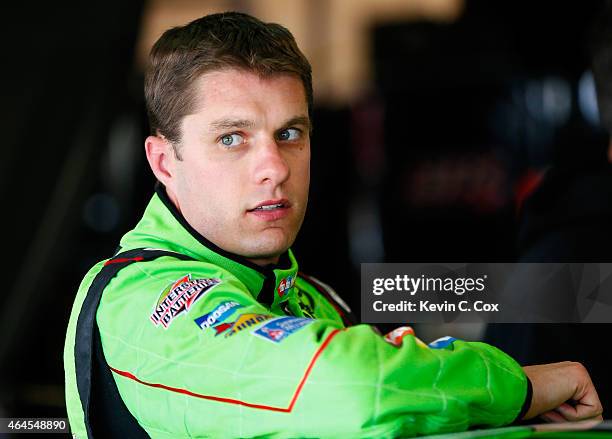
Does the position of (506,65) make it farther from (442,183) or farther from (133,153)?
(133,153)

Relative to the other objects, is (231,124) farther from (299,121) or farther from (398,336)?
(398,336)

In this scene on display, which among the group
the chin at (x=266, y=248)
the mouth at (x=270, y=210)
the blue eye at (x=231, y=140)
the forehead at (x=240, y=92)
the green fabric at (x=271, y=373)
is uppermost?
the forehead at (x=240, y=92)

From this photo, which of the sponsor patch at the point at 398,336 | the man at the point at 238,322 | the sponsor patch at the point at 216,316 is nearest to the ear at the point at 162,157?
the man at the point at 238,322

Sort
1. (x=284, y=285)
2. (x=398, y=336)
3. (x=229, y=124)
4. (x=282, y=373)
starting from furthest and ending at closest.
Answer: (x=284, y=285) < (x=229, y=124) < (x=398, y=336) < (x=282, y=373)

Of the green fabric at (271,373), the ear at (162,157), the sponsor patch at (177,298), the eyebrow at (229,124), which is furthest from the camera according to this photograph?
the ear at (162,157)

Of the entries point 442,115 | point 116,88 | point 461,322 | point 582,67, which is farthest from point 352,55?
point 461,322

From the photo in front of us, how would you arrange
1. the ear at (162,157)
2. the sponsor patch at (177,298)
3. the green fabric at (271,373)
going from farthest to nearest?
the ear at (162,157) < the sponsor patch at (177,298) < the green fabric at (271,373)

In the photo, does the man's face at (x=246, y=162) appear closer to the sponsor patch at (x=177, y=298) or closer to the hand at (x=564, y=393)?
the sponsor patch at (x=177, y=298)

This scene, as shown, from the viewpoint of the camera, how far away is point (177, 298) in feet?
3.82

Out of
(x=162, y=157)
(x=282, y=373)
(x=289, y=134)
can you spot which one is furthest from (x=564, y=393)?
(x=162, y=157)

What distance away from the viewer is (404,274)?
7.52 ft

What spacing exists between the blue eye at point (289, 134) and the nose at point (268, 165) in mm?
36

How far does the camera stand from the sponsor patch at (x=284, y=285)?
1.39 m

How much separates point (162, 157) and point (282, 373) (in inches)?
19.3
